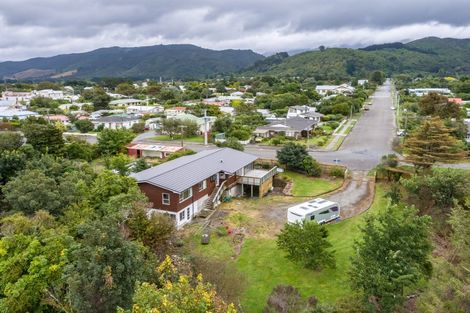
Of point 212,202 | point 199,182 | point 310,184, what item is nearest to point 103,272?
point 199,182

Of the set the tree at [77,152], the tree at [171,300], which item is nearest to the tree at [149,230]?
the tree at [171,300]

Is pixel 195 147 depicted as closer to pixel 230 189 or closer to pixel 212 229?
pixel 230 189

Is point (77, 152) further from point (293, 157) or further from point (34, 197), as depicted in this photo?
point (293, 157)

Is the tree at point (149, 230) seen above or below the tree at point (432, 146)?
below

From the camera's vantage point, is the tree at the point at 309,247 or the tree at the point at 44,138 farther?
the tree at the point at 44,138

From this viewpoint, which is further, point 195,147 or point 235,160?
point 195,147

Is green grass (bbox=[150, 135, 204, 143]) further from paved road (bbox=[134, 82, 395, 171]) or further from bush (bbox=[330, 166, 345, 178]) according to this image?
bush (bbox=[330, 166, 345, 178])

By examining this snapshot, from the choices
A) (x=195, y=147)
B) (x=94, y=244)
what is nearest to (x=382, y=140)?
(x=195, y=147)

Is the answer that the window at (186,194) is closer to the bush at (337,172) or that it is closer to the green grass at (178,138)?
the bush at (337,172)
